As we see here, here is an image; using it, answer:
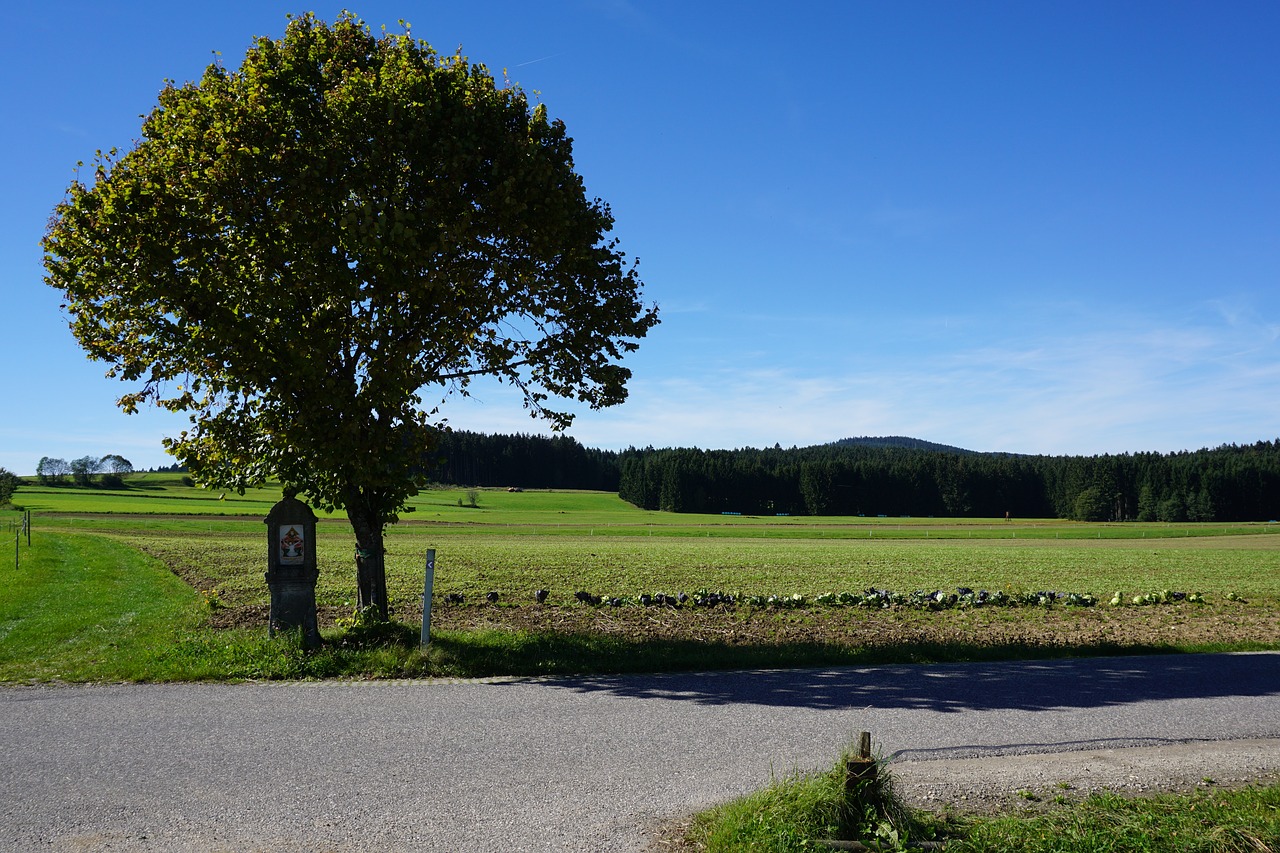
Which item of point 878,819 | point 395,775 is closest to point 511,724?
point 395,775

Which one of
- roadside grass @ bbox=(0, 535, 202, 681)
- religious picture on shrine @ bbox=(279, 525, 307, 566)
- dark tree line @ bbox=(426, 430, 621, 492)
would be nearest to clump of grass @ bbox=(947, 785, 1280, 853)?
roadside grass @ bbox=(0, 535, 202, 681)

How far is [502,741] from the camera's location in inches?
302

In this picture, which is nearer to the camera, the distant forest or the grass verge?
the grass verge

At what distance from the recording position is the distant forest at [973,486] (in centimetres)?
13175

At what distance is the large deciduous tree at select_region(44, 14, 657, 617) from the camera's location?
12227mm

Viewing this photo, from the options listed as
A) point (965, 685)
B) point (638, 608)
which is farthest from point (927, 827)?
point (638, 608)

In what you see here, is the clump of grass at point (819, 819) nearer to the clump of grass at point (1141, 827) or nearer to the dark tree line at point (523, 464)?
the clump of grass at point (1141, 827)

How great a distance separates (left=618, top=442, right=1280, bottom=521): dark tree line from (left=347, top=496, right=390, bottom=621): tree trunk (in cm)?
12882

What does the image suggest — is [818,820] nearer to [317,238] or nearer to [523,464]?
[317,238]

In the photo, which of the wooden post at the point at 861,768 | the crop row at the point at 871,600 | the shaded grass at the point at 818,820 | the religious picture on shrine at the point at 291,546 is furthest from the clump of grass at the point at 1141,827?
the crop row at the point at 871,600

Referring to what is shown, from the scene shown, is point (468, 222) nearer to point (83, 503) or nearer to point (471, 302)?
point (471, 302)

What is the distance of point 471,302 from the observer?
13781 mm

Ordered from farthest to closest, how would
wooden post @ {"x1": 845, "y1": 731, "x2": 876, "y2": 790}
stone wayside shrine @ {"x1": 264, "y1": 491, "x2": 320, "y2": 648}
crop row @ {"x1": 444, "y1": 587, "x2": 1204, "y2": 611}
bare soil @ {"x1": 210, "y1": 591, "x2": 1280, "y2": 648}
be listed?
crop row @ {"x1": 444, "y1": 587, "x2": 1204, "y2": 611} < bare soil @ {"x1": 210, "y1": 591, "x2": 1280, "y2": 648} < stone wayside shrine @ {"x1": 264, "y1": 491, "x2": 320, "y2": 648} < wooden post @ {"x1": 845, "y1": 731, "x2": 876, "y2": 790}

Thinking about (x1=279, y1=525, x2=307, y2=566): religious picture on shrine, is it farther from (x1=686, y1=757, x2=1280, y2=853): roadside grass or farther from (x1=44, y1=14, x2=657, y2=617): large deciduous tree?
(x1=686, y1=757, x2=1280, y2=853): roadside grass
